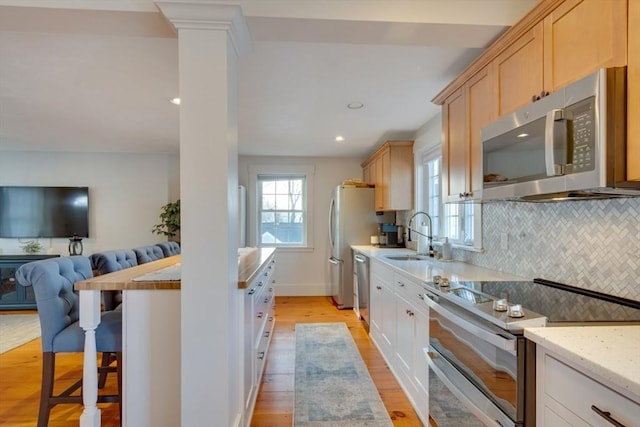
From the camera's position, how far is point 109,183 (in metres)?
5.11

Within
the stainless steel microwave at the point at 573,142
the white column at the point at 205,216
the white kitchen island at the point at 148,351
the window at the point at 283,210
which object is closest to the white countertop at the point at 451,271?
the stainless steel microwave at the point at 573,142

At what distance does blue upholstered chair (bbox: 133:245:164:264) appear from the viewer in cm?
303

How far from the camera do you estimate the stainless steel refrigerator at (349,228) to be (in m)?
4.61

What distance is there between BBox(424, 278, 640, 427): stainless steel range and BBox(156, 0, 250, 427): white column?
1.06m

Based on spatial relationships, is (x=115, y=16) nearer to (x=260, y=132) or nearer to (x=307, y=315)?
(x=260, y=132)

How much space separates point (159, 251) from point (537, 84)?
3.40m

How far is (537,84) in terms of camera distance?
1463 mm

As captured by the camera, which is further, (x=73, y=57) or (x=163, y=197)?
(x=163, y=197)

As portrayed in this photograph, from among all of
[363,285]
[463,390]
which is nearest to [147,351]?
[463,390]

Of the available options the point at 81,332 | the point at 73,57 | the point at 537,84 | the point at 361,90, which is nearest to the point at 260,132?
the point at 361,90

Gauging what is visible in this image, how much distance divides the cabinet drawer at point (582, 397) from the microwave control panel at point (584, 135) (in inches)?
25.9

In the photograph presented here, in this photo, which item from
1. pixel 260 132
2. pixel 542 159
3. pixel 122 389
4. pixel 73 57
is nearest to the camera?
pixel 542 159

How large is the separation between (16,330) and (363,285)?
405 cm

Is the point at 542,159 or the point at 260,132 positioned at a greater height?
the point at 260,132
